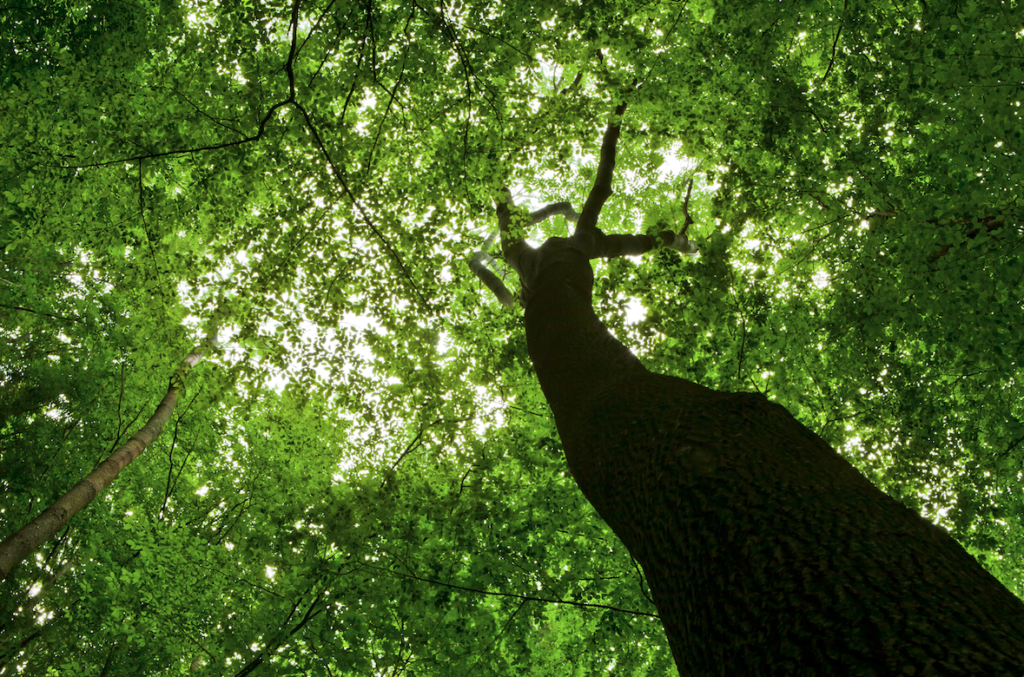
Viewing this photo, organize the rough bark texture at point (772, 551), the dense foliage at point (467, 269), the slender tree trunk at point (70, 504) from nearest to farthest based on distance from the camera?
the rough bark texture at point (772, 551) → the dense foliage at point (467, 269) → the slender tree trunk at point (70, 504)

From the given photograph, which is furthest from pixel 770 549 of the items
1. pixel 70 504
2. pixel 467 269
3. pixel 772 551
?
pixel 70 504

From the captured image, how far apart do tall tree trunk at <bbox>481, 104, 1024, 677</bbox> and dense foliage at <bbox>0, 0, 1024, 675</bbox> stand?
2.72 metres

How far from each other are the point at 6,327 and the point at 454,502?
7.72 metres

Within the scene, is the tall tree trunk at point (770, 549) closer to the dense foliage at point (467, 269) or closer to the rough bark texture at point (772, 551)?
the rough bark texture at point (772, 551)

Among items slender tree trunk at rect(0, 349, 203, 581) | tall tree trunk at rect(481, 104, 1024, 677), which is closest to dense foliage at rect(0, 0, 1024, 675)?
slender tree trunk at rect(0, 349, 203, 581)

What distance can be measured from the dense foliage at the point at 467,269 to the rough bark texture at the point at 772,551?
2787 millimetres

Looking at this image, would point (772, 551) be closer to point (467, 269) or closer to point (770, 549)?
point (770, 549)

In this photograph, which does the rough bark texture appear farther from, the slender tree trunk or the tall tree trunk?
the slender tree trunk

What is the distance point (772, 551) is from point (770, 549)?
1 cm

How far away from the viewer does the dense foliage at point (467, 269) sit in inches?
189

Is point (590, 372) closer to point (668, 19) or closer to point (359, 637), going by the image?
point (359, 637)

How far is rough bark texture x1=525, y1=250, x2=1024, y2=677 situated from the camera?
1430 millimetres

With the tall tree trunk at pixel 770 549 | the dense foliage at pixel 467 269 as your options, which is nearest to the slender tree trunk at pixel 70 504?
the dense foliage at pixel 467 269

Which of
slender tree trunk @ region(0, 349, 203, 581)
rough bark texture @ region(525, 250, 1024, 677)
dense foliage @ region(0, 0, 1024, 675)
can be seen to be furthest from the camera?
slender tree trunk @ region(0, 349, 203, 581)
